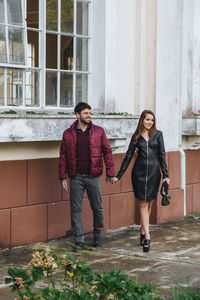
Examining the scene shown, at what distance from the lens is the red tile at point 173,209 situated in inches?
365

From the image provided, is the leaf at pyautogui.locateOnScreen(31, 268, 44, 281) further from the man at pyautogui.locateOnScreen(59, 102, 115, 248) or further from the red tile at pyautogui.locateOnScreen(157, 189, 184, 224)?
the red tile at pyautogui.locateOnScreen(157, 189, 184, 224)

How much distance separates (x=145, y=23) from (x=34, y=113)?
277cm

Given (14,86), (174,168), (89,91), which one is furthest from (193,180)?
(14,86)

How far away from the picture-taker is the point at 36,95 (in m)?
7.77

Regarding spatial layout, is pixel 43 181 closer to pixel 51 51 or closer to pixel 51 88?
pixel 51 88

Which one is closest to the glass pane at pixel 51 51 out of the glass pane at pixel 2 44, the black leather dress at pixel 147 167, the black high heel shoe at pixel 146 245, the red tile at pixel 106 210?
the glass pane at pixel 2 44

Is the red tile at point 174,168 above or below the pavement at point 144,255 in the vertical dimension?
above

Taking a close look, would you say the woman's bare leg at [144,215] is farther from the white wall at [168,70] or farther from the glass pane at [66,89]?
the white wall at [168,70]

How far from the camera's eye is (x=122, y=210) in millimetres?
8914

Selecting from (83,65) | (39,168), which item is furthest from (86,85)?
(39,168)

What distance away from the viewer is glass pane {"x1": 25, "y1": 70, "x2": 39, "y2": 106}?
301 inches

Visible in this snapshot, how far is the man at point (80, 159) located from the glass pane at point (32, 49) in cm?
93

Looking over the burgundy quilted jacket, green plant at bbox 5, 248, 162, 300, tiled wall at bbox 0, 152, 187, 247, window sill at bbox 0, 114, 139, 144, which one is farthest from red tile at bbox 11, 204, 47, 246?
green plant at bbox 5, 248, 162, 300

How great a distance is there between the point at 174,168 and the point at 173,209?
65 centimetres
